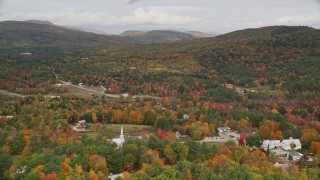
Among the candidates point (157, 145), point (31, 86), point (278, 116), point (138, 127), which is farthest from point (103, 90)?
point (157, 145)

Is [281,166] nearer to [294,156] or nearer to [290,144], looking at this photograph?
[294,156]

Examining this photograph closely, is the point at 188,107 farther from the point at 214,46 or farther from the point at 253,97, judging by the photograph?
the point at 214,46

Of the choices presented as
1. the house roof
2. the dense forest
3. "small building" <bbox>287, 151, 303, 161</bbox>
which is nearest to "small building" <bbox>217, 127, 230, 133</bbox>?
the dense forest

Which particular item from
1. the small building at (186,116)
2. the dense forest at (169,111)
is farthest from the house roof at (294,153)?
the small building at (186,116)

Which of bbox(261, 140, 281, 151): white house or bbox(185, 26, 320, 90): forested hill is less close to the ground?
bbox(185, 26, 320, 90): forested hill

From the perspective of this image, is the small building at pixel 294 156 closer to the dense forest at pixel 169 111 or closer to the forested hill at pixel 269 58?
the dense forest at pixel 169 111

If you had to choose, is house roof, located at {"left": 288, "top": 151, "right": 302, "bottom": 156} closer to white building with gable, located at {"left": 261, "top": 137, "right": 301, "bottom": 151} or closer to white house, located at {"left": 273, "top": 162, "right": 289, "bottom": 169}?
white building with gable, located at {"left": 261, "top": 137, "right": 301, "bottom": 151}

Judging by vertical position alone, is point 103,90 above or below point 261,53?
below
